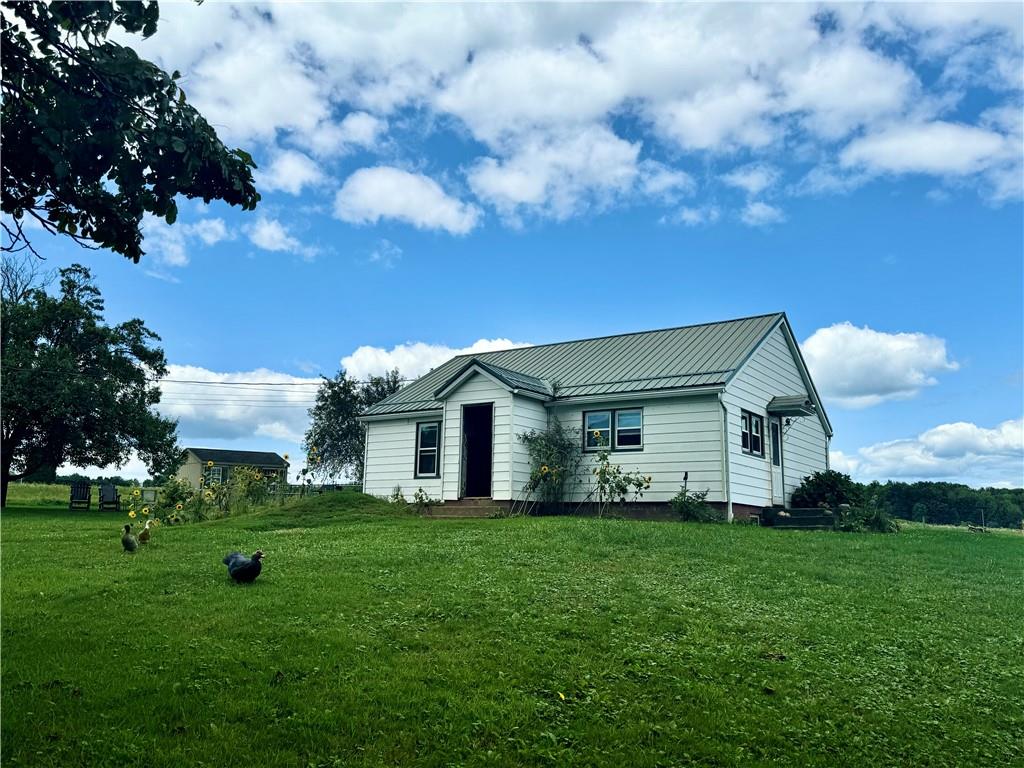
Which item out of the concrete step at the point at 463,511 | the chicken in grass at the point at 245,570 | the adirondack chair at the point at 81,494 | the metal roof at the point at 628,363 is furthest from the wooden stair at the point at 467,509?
the adirondack chair at the point at 81,494

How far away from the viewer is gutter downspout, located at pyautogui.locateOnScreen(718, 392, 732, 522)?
19344mm

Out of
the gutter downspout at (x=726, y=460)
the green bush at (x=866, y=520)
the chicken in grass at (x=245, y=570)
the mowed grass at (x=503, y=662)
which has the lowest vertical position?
the mowed grass at (x=503, y=662)

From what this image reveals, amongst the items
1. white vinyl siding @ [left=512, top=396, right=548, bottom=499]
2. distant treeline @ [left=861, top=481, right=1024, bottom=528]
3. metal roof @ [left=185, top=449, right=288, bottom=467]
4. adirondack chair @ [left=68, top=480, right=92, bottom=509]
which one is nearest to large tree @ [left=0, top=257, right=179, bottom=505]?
adirondack chair @ [left=68, top=480, right=92, bottom=509]

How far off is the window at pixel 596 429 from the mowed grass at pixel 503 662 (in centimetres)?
910

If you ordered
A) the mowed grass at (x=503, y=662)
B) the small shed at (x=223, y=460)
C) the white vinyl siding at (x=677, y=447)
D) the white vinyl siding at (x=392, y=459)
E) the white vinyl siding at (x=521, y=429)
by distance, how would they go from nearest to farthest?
the mowed grass at (x=503, y=662) → the white vinyl siding at (x=677, y=447) → the white vinyl siding at (x=521, y=429) → the white vinyl siding at (x=392, y=459) → the small shed at (x=223, y=460)

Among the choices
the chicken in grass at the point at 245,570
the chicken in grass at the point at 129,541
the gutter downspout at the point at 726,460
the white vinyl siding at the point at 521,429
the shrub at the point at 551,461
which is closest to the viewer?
the chicken in grass at the point at 245,570

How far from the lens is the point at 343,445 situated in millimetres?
48312

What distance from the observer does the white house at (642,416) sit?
20.1 meters

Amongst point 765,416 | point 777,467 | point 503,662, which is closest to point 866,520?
point 777,467

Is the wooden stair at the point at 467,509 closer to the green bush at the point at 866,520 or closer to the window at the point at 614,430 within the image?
the window at the point at 614,430

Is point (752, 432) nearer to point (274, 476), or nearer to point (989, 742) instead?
point (274, 476)

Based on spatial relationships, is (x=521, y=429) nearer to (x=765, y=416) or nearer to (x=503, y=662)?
(x=765, y=416)

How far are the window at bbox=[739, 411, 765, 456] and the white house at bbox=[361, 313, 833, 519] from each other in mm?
31

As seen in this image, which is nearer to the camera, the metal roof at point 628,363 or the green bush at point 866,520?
the green bush at point 866,520
